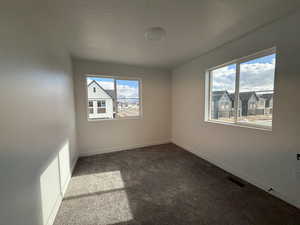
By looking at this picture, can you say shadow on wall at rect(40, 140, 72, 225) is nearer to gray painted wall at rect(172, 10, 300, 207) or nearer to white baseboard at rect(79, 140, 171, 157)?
white baseboard at rect(79, 140, 171, 157)

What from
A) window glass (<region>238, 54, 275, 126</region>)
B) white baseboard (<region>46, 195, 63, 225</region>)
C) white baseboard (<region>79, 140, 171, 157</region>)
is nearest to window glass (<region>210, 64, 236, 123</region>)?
window glass (<region>238, 54, 275, 126</region>)

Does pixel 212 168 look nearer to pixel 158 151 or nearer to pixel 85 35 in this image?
pixel 158 151

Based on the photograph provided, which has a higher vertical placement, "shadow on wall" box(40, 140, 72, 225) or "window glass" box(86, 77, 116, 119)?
"window glass" box(86, 77, 116, 119)

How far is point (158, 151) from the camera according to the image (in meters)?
3.47

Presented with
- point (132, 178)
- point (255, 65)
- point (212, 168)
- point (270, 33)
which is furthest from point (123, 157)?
point (270, 33)

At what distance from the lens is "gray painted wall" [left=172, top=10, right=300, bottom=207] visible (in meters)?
1.55

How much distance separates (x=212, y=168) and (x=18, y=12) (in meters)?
3.39

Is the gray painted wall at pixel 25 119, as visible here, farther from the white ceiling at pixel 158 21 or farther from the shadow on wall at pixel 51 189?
the white ceiling at pixel 158 21

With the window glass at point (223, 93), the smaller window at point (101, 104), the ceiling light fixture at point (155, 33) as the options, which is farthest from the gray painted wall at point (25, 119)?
the window glass at point (223, 93)

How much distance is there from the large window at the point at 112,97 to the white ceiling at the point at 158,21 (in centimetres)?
96

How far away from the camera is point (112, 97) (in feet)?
11.4

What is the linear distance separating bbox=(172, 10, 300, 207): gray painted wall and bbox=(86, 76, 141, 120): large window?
180cm

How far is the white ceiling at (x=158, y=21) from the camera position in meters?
1.42

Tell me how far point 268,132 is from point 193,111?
1.54m
